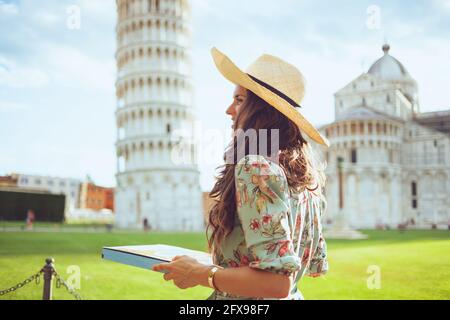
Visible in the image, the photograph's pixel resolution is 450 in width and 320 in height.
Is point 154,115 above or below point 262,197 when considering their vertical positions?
above

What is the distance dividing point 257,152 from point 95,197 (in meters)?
50.2

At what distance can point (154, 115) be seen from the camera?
1774 inches

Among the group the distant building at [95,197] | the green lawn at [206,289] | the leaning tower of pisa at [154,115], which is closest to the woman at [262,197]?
the green lawn at [206,289]

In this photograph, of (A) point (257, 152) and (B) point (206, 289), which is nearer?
(A) point (257, 152)

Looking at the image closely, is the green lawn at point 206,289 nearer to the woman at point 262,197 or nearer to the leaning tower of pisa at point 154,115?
the woman at point 262,197

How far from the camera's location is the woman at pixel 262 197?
168cm

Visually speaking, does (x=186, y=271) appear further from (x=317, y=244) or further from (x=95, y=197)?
(x=95, y=197)

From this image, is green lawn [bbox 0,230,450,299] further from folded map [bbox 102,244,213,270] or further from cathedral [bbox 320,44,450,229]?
cathedral [bbox 320,44,450,229]

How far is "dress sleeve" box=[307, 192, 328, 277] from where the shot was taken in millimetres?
2133

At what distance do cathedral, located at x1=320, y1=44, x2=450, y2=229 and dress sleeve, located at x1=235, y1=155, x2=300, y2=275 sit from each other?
41283 millimetres

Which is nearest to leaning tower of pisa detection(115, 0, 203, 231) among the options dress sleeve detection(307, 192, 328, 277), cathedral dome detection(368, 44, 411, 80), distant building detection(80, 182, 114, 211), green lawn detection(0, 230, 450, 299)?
distant building detection(80, 182, 114, 211)

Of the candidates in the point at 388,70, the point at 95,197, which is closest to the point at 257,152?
the point at 388,70
